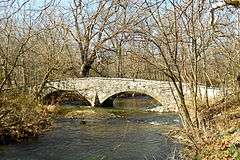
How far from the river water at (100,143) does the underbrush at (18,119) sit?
39cm

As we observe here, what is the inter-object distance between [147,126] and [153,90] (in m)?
7.93

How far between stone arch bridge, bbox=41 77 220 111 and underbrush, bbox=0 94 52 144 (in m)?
9.78

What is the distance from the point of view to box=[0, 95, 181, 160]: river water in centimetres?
1279

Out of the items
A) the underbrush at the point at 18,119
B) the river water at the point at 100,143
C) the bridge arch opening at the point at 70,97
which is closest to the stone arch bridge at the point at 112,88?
the bridge arch opening at the point at 70,97

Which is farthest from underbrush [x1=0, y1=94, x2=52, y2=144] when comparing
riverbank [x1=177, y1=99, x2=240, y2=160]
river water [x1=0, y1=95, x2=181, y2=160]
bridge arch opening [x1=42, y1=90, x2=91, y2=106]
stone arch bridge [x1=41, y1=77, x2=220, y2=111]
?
bridge arch opening [x1=42, y1=90, x2=91, y2=106]

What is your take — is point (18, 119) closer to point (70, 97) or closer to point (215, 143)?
point (215, 143)

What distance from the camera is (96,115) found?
77.9 ft

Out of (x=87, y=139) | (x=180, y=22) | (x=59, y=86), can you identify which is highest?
(x=180, y=22)

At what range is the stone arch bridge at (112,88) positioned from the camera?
2691cm

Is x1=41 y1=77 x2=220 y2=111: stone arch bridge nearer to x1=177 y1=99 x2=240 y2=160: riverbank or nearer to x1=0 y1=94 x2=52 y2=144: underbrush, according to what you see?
x1=0 y1=94 x2=52 y2=144: underbrush

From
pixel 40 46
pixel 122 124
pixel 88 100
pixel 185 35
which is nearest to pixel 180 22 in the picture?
pixel 185 35

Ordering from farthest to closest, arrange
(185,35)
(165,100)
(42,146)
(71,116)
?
(165,100) < (71,116) < (42,146) < (185,35)

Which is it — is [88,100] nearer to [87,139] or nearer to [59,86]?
[59,86]

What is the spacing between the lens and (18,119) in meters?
15.0
